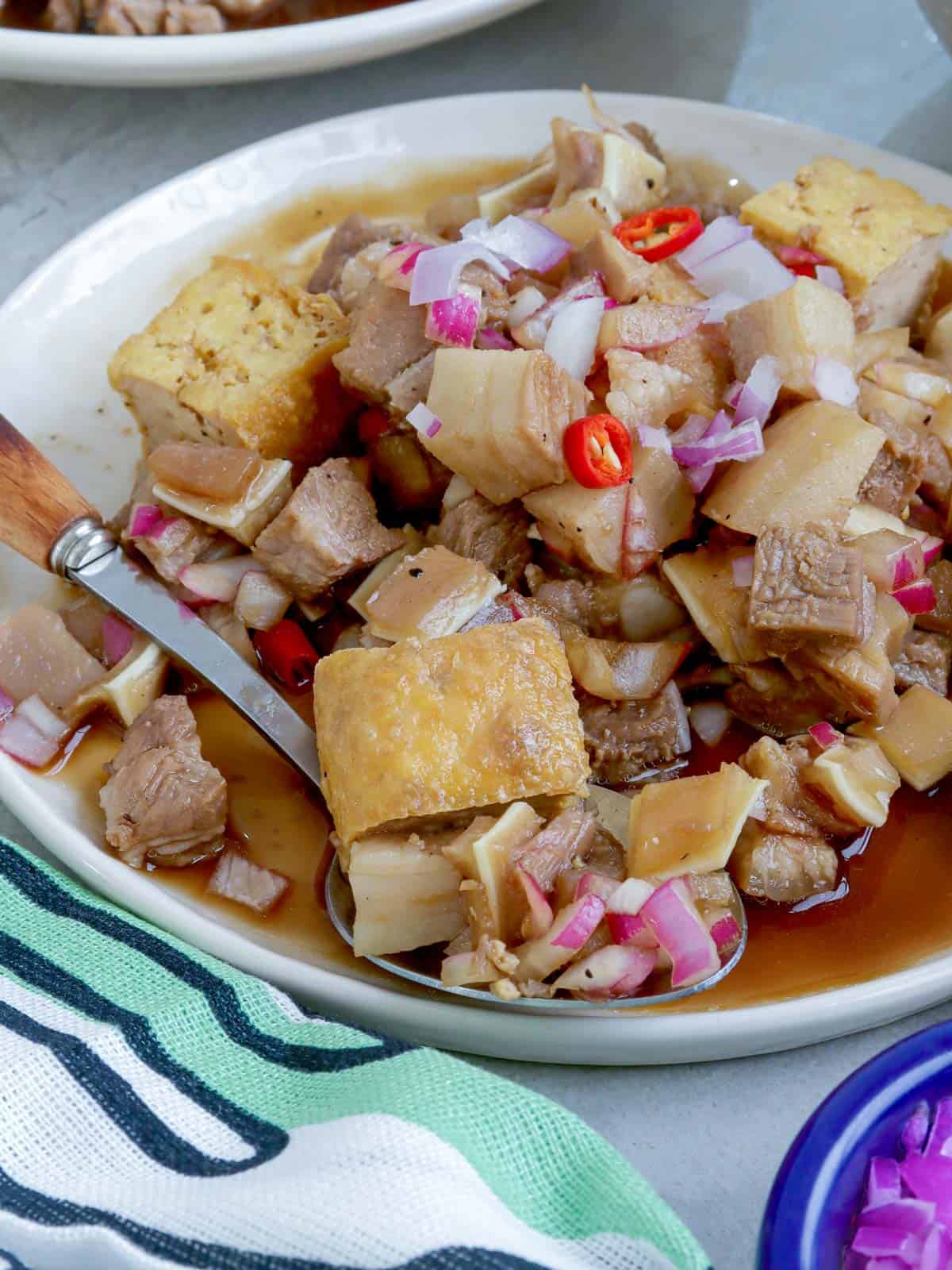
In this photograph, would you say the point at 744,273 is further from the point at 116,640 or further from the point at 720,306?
the point at 116,640

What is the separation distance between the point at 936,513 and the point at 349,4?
250 cm

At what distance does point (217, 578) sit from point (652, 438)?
954 mm

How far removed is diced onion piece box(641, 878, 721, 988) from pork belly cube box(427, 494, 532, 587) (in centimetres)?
85

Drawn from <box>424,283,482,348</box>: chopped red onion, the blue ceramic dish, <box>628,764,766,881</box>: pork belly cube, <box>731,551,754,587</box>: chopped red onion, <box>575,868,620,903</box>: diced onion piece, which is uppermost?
<box>424,283,482,348</box>: chopped red onion

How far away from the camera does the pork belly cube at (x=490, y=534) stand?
2.84 m

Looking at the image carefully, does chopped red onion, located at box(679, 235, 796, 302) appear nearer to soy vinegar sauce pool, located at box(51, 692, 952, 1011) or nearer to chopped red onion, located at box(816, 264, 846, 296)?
chopped red onion, located at box(816, 264, 846, 296)

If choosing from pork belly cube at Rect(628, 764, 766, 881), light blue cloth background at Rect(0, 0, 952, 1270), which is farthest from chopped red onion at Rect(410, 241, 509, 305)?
light blue cloth background at Rect(0, 0, 952, 1270)

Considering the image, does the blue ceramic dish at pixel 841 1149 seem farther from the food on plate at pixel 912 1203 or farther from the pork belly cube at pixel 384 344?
the pork belly cube at pixel 384 344

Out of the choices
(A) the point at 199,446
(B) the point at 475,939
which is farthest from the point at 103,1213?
(A) the point at 199,446

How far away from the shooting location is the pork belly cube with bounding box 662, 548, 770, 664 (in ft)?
8.92

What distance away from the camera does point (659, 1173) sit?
89.9 inches

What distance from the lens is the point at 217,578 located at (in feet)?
9.73

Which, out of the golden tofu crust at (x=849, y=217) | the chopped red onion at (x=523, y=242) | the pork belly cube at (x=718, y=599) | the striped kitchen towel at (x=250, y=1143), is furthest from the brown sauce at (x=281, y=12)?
the striped kitchen towel at (x=250, y=1143)

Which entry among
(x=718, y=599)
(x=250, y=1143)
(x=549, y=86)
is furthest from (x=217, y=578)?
(x=549, y=86)
